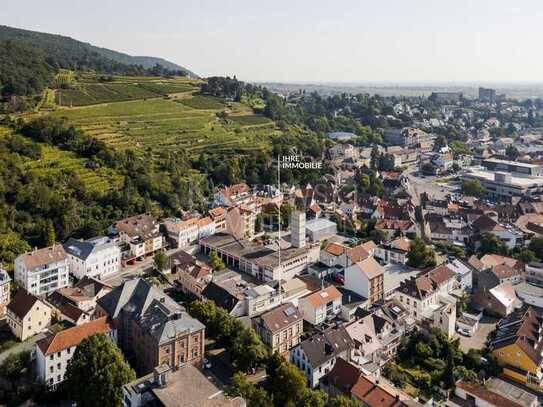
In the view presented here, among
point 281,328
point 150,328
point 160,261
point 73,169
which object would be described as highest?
point 73,169

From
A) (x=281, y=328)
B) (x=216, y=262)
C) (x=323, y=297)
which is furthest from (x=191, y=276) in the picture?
(x=323, y=297)

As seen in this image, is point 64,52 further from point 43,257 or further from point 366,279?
point 366,279

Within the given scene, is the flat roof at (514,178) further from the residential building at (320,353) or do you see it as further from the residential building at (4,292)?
the residential building at (4,292)

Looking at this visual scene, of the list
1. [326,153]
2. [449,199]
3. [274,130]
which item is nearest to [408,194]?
[449,199]

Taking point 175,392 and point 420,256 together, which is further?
point 420,256

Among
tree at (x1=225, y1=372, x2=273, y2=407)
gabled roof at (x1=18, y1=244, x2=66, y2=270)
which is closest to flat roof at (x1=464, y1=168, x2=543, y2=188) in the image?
tree at (x1=225, y1=372, x2=273, y2=407)

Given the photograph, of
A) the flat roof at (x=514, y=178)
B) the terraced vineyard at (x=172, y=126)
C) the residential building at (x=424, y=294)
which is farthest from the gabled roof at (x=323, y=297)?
the flat roof at (x=514, y=178)
